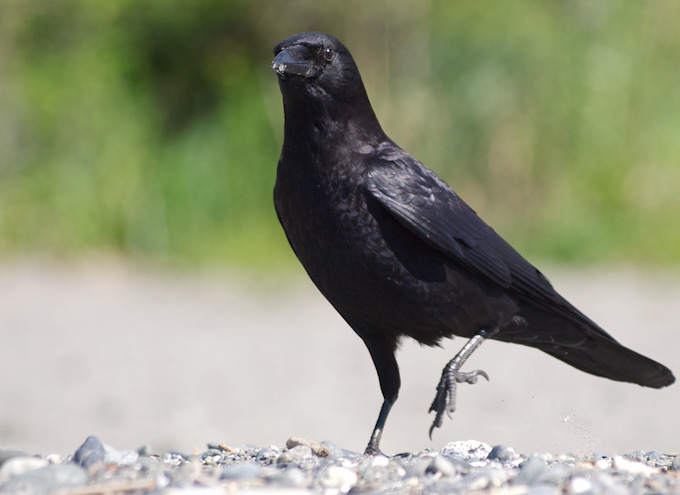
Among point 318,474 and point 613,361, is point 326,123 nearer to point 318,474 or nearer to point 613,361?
point 318,474

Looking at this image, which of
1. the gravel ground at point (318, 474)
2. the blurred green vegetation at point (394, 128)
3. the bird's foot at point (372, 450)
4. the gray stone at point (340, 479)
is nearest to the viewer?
the gravel ground at point (318, 474)

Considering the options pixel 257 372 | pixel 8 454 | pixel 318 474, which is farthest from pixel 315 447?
pixel 257 372

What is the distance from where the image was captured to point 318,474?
3.20 meters

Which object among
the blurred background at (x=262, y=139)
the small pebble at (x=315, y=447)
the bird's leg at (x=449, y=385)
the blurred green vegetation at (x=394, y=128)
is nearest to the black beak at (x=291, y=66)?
the bird's leg at (x=449, y=385)

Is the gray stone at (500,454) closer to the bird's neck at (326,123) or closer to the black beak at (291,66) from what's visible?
the bird's neck at (326,123)

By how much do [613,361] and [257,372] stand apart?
3515 mm

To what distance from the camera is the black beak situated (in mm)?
3906

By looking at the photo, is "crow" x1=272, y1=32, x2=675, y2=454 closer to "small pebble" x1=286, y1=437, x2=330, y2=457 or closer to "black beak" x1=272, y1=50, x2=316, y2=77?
"black beak" x1=272, y1=50, x2=316, y2=77

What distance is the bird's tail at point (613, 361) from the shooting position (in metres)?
4.57

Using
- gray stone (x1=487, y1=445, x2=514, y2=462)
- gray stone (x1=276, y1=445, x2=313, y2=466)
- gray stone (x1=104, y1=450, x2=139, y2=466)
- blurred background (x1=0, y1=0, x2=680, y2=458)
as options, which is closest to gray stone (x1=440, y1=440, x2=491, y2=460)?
gray stone (x1=487, y1=445, x2=514, y2=462)

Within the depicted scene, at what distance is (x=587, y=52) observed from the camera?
11.2m

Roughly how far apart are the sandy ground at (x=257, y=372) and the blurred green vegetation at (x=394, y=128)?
0.67 m

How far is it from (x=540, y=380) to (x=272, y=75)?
5.52 metres

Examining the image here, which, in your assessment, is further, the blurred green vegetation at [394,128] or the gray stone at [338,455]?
the blurred green vegetation at [394,128]
